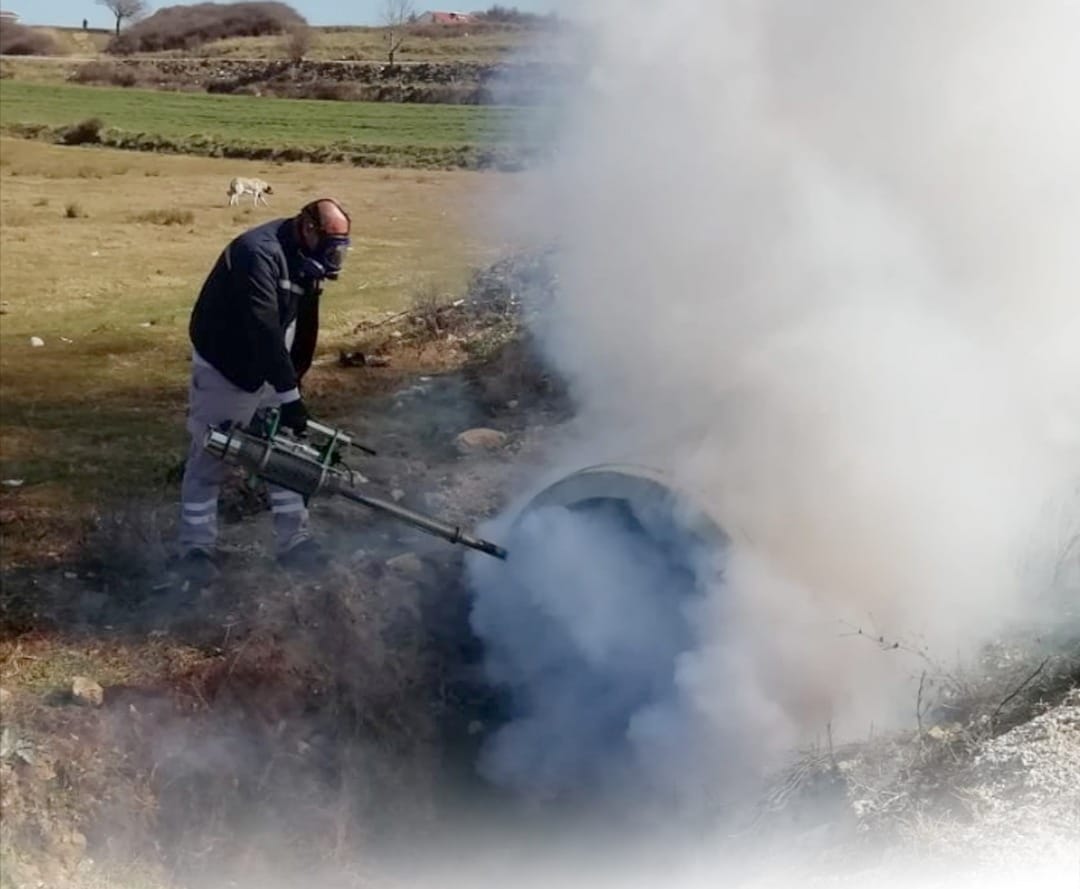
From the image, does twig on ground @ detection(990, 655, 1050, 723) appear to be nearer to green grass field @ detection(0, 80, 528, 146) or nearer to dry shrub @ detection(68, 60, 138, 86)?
green grass field @ detection(0, 80, 528, 146)

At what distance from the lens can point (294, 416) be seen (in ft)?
16.1

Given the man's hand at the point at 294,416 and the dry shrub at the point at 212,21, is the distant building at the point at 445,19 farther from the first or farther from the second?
the dry shrub at the point at 212,21

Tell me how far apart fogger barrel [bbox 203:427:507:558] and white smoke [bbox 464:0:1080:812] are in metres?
0.45

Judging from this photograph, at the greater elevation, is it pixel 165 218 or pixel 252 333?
pixel 252 333

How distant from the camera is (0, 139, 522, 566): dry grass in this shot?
6.85 metres

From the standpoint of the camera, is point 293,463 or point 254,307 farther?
point 254,307

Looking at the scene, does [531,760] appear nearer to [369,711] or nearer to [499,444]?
[369,711]

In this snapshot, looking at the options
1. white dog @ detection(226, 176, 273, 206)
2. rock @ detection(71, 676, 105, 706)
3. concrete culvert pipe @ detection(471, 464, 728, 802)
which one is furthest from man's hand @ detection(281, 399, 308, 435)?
white dog @ detection(226, 176, 273, 206)

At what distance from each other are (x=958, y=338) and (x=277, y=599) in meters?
2.91

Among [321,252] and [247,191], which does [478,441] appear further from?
[247,191]

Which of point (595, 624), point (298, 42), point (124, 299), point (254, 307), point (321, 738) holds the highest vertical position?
point (298, 42)

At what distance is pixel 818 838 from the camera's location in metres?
3.42

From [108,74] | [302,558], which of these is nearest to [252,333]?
[302,558]

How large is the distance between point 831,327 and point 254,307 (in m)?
2.18
